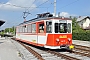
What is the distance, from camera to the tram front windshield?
15336 millimetres

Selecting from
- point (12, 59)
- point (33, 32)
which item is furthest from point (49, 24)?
point (12, 59)

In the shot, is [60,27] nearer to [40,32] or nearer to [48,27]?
[48,27]

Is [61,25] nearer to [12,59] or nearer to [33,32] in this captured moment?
[33,32]

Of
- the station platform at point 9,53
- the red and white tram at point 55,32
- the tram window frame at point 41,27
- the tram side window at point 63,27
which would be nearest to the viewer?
A: the station platform at point 9,53

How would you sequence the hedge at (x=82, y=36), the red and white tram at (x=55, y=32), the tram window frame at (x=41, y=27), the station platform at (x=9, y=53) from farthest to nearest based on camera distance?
1. the hedge at (x=82, y=36)
2. the tram window frame at (x=41, y=27)
3. the red and white tram at (x=55, y=32)
4. the station platform at (x=9, y=53)

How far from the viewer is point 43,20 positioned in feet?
52.9

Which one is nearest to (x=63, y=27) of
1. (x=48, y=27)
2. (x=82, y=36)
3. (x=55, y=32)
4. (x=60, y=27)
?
(x=60, y=27)

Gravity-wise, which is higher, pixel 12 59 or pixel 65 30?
pixel 65 30

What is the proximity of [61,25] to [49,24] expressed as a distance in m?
0.99

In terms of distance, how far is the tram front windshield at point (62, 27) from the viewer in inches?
604

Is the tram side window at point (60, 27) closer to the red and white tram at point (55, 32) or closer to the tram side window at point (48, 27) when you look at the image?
the red and white tram at point (55, 32)

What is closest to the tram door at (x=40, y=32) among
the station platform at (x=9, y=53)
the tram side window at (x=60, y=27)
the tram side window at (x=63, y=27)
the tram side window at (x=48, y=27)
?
the tram side window at (x=48, y=27)

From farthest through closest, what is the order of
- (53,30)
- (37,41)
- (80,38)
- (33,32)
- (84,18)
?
(84,18), (80,38), (33,32), (37,41), (53,30)

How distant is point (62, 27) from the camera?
1555 cm
